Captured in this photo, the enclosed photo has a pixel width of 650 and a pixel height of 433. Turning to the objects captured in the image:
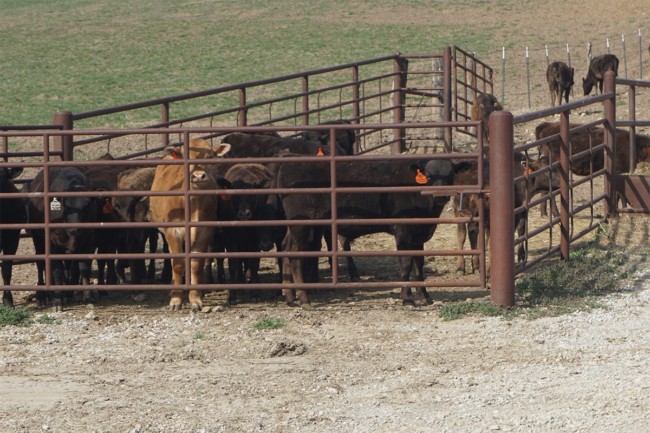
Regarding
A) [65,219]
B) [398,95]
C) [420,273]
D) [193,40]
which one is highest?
[193,40]

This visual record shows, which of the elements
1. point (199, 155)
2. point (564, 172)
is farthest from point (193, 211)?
point (564, 172)

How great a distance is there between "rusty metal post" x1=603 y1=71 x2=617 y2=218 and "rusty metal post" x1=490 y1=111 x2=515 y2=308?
3439 millimetres

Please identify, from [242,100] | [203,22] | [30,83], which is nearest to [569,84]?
[242,100]

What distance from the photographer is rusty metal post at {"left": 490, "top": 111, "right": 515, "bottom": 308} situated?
673cm

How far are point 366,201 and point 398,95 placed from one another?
713 cm

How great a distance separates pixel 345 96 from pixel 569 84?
758 centimetres

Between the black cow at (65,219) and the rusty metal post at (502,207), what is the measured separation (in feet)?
12.1

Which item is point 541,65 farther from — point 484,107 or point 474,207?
point 474,207

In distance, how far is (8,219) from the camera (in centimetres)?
777

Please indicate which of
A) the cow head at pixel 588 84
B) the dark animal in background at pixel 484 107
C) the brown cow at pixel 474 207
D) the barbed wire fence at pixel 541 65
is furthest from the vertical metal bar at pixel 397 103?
the cow head at pixel 588 84

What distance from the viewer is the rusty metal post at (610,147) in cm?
970

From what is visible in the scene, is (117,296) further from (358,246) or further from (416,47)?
(416,47)

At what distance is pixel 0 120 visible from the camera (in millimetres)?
24438

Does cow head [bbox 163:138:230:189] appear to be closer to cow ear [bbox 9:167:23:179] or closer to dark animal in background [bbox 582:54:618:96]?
cow ear [bbox 9:167:23:179]
